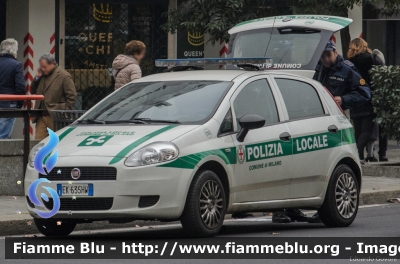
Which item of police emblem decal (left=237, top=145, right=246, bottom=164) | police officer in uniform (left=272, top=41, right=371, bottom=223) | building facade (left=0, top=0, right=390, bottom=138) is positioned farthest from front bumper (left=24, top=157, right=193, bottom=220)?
building facade (left=0, top=0, right=390, bottom=138)

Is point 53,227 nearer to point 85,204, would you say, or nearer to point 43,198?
point 43,198

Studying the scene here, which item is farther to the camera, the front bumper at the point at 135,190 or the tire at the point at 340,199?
the tire at the point at 340,199

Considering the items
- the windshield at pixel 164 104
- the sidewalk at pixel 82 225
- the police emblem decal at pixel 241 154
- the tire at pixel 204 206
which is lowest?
the sidewalk at pixel 82 225

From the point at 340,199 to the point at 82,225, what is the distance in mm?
2689

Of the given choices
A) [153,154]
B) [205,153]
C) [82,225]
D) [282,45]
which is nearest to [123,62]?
[282,45]

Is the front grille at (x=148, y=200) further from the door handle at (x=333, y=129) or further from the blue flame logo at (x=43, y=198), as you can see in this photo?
the door handle at (x=333, y=129)

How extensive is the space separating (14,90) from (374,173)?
554cm

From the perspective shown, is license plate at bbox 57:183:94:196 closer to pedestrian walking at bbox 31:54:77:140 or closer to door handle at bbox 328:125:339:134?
door handle at bbox 328:125:339:134

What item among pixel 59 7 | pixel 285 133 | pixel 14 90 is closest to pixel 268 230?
pixel 285 133

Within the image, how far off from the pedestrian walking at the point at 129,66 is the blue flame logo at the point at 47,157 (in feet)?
16.0

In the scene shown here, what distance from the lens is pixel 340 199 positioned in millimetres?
11781

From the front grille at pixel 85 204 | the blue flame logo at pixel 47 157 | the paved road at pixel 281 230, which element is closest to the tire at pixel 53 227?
the paved road at pixel 281 230

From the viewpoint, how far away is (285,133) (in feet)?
36.8

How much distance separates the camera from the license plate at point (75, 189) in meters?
9.87
